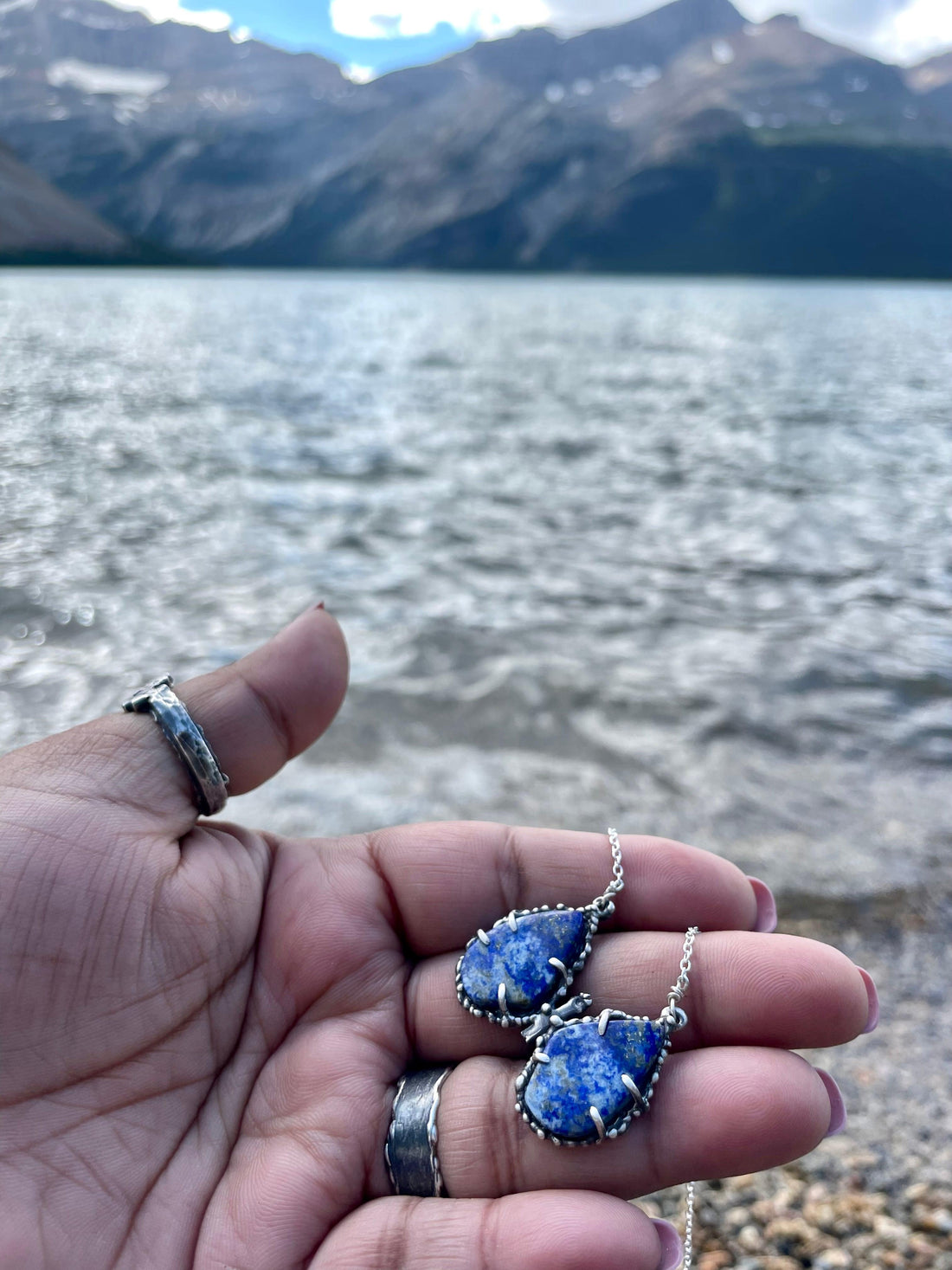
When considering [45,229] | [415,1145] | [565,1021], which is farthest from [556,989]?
[45,229]

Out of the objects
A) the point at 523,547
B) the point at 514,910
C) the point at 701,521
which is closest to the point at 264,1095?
the point at 514,910

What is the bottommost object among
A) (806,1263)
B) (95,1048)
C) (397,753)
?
(806,1263)

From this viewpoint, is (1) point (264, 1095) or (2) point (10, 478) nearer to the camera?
(1) point (264, 1095)

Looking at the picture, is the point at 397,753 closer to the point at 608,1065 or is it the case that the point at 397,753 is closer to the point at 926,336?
the point at 608,1065

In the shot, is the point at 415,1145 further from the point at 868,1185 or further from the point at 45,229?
the point at 45,229

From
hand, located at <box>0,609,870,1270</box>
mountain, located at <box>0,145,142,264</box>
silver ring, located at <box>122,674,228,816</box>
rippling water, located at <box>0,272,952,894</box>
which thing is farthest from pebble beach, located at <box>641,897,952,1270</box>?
mountain, located at <box>0,145,142,264</box>

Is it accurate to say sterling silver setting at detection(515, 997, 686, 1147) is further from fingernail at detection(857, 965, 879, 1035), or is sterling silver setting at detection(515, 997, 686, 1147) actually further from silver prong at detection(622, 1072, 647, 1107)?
fingernail at detection(857, 965, 879, 1035)

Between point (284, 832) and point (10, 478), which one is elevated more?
point (10, 478)
